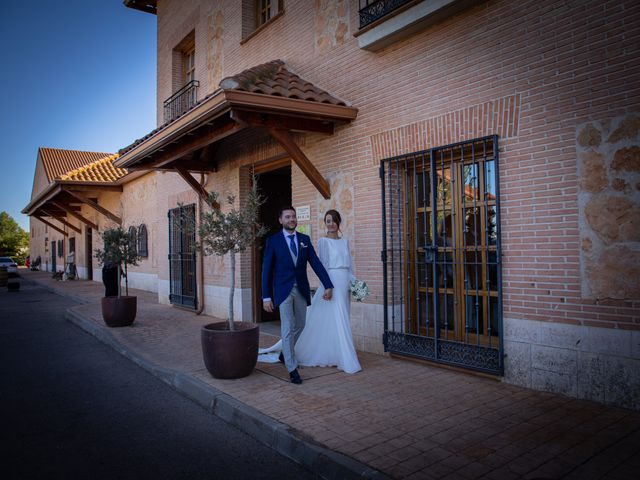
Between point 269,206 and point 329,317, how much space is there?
15.1ft

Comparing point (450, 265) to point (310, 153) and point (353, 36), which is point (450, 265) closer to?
point (310, 153)

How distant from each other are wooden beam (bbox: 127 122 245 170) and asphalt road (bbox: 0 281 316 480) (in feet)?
11.5

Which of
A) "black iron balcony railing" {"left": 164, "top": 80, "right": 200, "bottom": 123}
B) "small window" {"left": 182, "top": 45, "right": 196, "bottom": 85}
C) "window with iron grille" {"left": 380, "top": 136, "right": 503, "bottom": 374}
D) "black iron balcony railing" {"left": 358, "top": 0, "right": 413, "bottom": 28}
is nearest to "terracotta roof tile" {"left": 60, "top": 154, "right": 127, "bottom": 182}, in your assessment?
"black iron balcony railing" {"left": 164, "top": 80, "right": 200, "bottom": 123}

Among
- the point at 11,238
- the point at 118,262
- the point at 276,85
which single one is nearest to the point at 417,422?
the point at 276,85

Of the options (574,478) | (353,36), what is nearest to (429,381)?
(574,478)

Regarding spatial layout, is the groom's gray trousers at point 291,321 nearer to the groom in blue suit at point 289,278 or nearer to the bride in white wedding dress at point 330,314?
the groom in blue suit at point 289,278

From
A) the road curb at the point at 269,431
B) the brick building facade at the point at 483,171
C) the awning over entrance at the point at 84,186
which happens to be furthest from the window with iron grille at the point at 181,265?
the road curb at the point at 269,431

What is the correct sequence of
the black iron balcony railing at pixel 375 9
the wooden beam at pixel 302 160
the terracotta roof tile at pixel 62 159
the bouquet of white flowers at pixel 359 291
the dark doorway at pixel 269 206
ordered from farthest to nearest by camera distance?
the terracotta roof tile at pixel 62 159 < the dark doorway at pixel 269 206 < the wooden beam at pixel 302 160 < the black iron balcony railing at pixel 375 9 < the bouquet of white flowers at pixel 359 291

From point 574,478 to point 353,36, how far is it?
5921 millimetres

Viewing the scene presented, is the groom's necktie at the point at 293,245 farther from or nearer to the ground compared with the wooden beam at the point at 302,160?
nearer to the ground

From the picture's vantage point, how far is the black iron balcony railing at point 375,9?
5.92 metres

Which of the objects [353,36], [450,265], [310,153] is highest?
[353,36]

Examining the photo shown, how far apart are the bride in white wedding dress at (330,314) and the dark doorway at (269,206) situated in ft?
12.0

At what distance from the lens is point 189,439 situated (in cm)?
396
